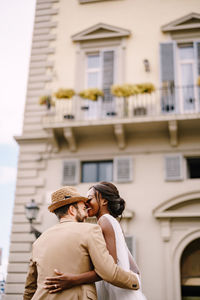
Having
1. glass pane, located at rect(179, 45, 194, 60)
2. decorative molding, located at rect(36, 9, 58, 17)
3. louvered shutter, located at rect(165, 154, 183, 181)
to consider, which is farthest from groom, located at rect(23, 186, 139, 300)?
decorative molding, located at rect(36, 9, 58, 17)

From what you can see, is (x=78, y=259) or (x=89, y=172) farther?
(x=89, y=172)

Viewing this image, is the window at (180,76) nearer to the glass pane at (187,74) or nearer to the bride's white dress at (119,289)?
the glass pane at (187,74)

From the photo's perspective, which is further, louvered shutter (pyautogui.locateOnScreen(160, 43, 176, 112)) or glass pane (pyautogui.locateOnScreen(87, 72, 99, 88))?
glass pane (pyautogui.locateOnScreen(87, 72, 99, 88))

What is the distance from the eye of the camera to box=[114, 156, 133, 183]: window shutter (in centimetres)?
1074

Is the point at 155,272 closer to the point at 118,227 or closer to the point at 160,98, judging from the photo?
the point at 160,98

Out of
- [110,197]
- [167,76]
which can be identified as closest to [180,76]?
[167,76]

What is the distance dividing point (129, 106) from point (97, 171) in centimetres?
216

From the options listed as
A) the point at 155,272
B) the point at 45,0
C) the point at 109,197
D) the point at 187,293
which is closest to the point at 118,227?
the point at 109,197

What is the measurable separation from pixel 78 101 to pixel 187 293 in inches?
247

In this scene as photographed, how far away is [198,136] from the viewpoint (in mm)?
10734

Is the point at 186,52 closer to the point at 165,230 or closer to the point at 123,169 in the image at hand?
the point at 123,169

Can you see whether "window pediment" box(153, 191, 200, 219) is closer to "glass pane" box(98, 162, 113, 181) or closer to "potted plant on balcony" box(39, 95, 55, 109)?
"glass pane" box(98, 162, 113, 181)

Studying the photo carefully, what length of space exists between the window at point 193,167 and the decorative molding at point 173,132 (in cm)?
65

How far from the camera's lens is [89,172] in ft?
37.0
